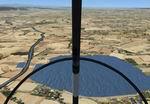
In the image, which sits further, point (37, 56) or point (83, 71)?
point (37, 56)

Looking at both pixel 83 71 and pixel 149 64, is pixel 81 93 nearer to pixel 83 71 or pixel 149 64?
pixel 83 71

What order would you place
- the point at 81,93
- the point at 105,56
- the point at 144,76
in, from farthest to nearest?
the point at 105,56, the point at 144,76, the point at 81,93

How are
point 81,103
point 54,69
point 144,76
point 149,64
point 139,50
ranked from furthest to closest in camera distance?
point 139,50 < point 149,64 < point 54,69 < point 144,76 < point 81,103

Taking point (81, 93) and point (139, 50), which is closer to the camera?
point (81, 93)

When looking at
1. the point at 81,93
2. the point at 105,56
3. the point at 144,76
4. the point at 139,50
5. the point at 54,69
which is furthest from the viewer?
the point at 139,50

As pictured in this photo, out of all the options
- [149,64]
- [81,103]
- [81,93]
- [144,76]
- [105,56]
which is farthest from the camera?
[105,56]

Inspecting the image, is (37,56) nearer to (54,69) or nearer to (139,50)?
(54,69)

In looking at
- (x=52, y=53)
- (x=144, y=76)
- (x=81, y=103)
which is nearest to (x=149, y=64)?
(x=144, y=76)

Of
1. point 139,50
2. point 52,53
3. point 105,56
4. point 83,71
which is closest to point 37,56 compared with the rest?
point 52,53
